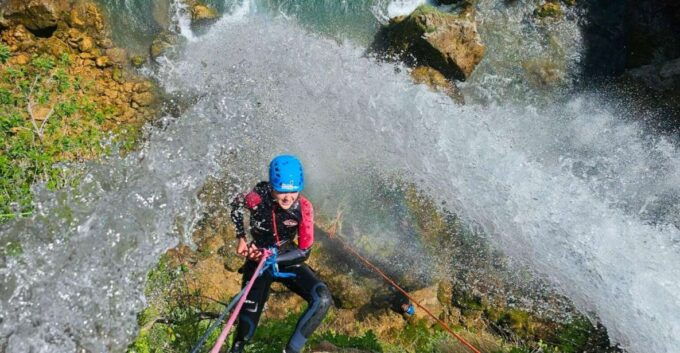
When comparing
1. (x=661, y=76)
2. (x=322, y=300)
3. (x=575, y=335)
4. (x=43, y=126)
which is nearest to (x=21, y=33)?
(x=43, y=126)

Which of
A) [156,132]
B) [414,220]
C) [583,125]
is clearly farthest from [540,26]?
[156,132]

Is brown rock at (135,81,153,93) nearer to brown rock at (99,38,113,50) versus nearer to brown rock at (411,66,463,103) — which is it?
brown rock at (99,38,113,50)

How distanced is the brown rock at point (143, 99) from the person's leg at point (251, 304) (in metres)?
5.89

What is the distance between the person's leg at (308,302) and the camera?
13.5ft

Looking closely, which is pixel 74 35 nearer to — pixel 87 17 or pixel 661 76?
pixel 87 17

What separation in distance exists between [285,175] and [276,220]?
48cm

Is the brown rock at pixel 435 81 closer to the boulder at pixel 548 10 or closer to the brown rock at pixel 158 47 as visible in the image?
the boulder at pixel 548 10

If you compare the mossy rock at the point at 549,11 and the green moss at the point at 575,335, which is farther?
the mossy rock at the point at 549,11

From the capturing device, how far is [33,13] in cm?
891

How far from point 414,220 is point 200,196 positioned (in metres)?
3.17

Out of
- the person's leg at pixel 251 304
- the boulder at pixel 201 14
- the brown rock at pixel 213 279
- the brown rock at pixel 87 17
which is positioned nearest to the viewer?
the person's leg at pixel 251 304

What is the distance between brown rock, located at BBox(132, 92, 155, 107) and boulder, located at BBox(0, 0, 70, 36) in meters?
1.99

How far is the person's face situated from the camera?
4.00 m

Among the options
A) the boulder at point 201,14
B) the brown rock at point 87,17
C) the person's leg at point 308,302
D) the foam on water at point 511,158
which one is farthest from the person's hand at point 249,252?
the boulder at point 201,14
